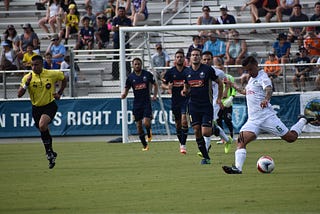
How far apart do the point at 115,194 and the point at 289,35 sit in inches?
567

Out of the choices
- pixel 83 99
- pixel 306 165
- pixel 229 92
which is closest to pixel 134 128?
pixel 83 99

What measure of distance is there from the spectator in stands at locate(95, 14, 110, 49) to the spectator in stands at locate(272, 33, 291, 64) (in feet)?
24.3

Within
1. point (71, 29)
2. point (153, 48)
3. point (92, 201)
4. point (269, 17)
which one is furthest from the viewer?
point (71, 29)

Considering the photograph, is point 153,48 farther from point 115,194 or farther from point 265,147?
point 115,194

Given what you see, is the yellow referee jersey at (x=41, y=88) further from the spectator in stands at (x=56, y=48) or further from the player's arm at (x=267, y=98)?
the spectator in stands at (x=56, y=48)

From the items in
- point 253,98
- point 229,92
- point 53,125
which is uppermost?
point 253,98

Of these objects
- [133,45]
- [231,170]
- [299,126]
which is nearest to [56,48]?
[133,45]

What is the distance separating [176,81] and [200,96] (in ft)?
12.0

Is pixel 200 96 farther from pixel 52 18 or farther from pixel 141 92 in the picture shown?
pixel 52 18

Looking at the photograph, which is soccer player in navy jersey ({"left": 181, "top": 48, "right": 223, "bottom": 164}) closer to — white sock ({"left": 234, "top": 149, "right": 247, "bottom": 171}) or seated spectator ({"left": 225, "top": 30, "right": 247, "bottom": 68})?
white sock ({"left": 234, "top": 149, "right": 247, "bottom": 171})

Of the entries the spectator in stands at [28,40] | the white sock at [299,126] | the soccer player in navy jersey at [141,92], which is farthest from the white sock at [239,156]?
the spectator in stands at [28,40]

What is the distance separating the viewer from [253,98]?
15141 millimetres

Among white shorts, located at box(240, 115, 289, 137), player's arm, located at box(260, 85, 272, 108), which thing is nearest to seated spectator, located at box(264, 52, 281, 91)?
white shorts, located at box(240, 115, 289, 137)

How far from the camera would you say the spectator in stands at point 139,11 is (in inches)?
1244
